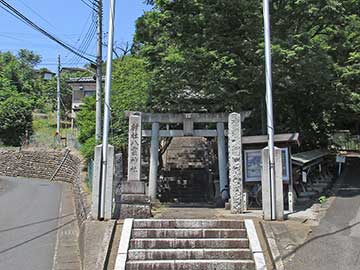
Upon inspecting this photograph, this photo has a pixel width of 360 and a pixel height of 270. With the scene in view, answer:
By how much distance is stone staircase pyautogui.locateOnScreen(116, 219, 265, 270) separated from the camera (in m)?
9.70

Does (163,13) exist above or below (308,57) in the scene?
above

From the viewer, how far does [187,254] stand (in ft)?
33.0

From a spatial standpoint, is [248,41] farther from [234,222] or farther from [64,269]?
[64,269]

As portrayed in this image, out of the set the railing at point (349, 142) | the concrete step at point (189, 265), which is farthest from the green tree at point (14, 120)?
the concrete step at point (189, 265)

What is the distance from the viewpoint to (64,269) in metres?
10.3

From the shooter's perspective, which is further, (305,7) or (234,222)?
(305,7)

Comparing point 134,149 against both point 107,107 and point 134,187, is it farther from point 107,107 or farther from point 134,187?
point 107,107

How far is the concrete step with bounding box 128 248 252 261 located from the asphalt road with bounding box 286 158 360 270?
112 centimetres

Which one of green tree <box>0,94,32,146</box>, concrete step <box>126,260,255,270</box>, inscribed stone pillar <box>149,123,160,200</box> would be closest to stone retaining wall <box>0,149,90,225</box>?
green tree <box>0,94,32,146</box>

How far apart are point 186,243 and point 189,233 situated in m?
0.42

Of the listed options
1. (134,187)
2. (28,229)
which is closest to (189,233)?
(134,187)

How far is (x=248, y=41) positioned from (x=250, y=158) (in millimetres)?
3879

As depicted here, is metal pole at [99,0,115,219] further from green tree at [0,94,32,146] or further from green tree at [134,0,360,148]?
green tree at [0,94,32,146]

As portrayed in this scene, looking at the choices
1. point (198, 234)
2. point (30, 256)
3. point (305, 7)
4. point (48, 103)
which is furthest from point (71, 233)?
point (48, 103)
